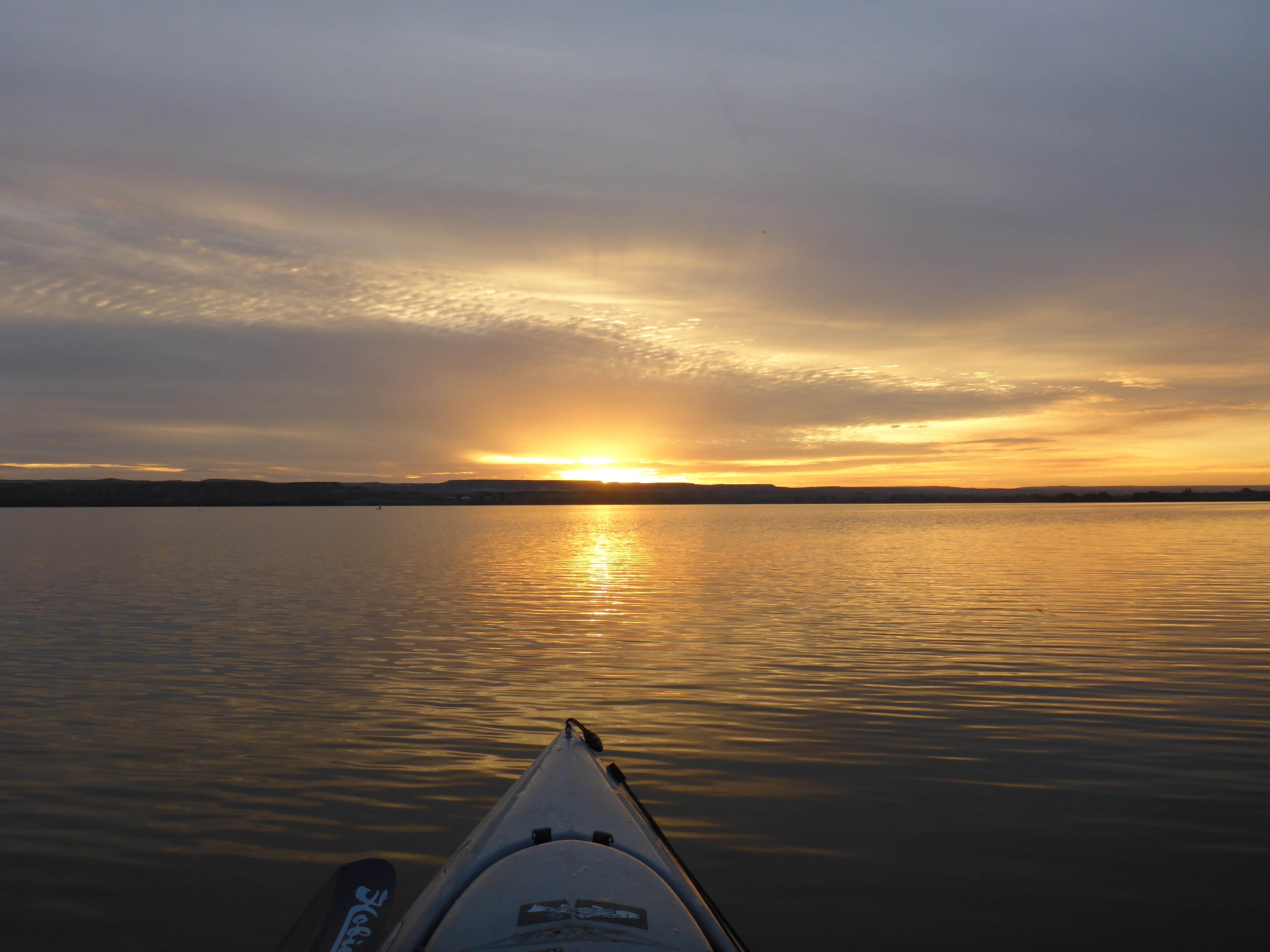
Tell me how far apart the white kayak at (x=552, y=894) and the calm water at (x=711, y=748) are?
827mm

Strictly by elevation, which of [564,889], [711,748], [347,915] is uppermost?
[564,889]

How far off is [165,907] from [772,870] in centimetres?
A: 471

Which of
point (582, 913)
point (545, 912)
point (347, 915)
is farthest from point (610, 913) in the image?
point (347, 915)

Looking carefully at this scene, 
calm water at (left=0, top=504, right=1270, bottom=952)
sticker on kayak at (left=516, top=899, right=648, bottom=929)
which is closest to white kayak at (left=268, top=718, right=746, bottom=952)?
sticker on kayak at (left=516, top=899, right=648, bottom=929)

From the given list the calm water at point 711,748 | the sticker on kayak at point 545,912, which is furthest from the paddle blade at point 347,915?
the sticker on kayak at point 545,912

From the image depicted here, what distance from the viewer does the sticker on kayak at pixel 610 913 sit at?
172 inches

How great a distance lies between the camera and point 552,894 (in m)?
4.70

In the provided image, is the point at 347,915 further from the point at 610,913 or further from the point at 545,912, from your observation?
the point at 610,913

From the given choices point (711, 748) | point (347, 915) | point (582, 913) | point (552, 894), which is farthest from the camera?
point (711, 748)

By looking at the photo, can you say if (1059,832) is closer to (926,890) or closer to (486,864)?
(926,890)

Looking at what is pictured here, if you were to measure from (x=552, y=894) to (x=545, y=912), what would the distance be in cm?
23

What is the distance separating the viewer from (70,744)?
9781mm

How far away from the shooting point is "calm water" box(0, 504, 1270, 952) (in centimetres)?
614

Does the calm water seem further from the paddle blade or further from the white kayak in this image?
the white kayak
